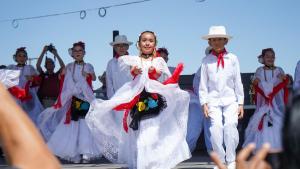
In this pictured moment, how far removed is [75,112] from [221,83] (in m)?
2.75

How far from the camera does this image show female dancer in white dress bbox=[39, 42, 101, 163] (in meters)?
7.66

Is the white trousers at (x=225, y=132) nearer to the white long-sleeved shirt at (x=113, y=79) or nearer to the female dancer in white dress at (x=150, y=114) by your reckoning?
the female dancer in white dress at (x=150, y=114)

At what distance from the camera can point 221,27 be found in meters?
6.29

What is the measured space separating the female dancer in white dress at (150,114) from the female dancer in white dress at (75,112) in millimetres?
1914

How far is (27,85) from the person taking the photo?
8469 millimetres

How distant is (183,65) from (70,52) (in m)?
3.03

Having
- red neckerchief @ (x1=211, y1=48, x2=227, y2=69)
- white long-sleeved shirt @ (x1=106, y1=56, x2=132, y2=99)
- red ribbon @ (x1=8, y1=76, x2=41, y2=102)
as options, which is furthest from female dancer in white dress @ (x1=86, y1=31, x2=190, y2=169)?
red ribbon @ (x1=8, y1=76, x2=41, y2=102)

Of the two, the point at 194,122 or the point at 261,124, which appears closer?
the point at 261,124

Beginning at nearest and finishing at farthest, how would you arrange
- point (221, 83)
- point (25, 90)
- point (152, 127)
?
point (152, 127) → point (221, 83) → point (25, 90)

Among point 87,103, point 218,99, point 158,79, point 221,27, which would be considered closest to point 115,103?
point 158,79

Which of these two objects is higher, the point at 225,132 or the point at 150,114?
the point at 150,114

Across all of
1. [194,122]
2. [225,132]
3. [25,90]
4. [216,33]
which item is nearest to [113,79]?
[194,122]

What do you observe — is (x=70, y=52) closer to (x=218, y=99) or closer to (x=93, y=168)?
(x=93, y=168)

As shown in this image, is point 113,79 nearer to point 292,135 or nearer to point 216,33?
point 216,33
